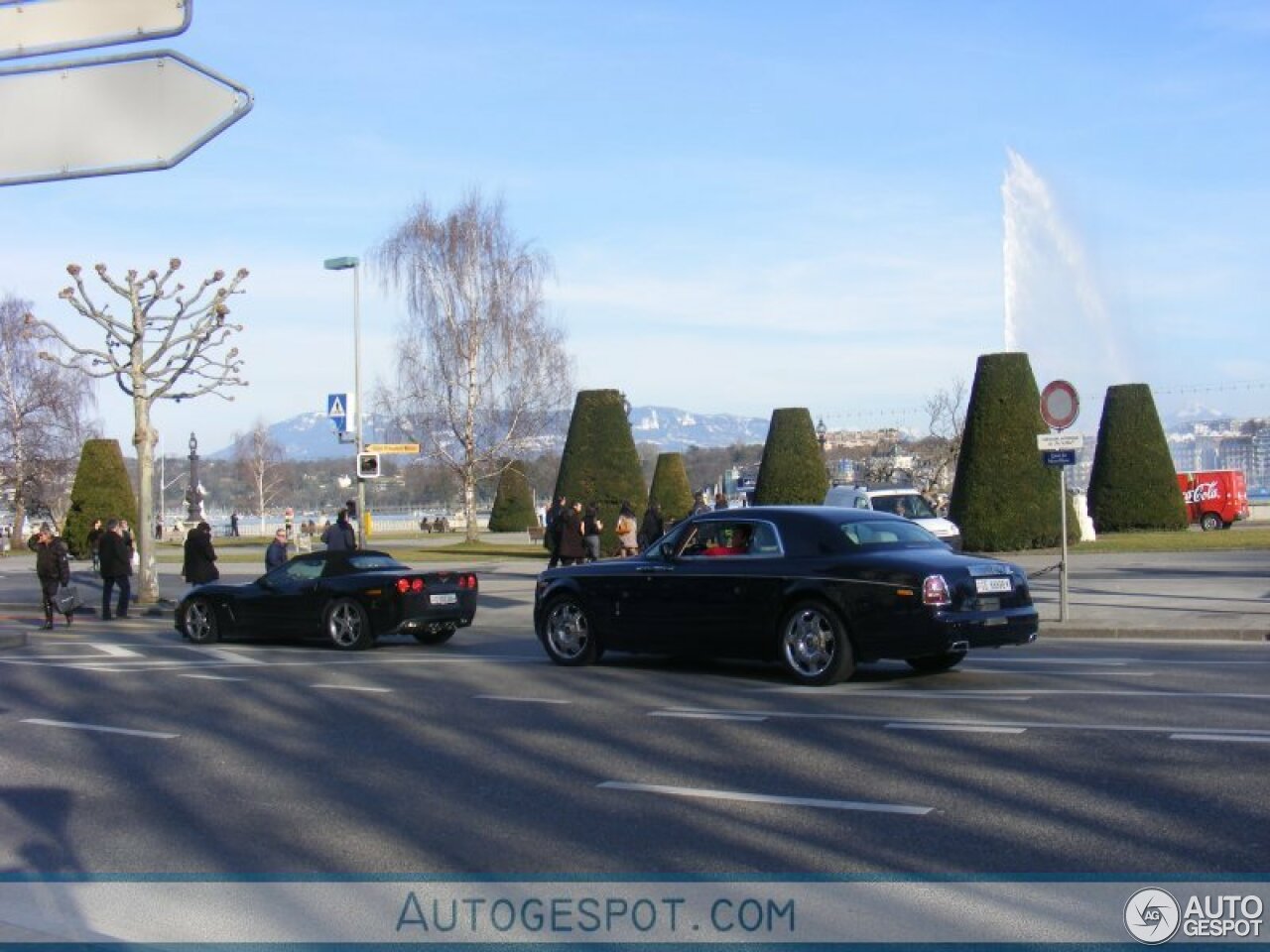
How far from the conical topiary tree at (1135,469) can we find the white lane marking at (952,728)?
3487 centimetres

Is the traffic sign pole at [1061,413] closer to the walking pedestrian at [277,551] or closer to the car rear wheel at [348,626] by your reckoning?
the car rear wheel at [348,626]

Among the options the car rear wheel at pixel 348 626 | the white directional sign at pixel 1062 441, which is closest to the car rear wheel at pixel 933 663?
the white directional sign at pixel 1062 441

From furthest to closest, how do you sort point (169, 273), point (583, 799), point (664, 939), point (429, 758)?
point (169, 273), point (429, 758), point (583, 799), point (664, 939)

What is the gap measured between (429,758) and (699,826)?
10.0 ft

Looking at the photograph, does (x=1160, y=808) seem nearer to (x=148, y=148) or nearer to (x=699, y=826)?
(x=699, y=826)

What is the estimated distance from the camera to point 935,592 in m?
13.0

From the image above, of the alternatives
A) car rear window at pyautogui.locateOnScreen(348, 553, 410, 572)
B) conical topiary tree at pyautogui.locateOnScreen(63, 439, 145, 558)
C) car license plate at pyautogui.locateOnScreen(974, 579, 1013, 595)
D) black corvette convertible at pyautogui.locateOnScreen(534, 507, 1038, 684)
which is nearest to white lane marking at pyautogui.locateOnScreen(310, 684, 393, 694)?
black corvette convertible at pyautogui.locateOnScreen(534, 507, 1038, 684)

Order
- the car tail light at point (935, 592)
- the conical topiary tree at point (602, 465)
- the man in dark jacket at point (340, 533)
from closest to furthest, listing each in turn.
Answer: the car tail light at point (935, 592) < the man in dark jacket at point (340, 533) < the conical topiary tree at point (602, 465)

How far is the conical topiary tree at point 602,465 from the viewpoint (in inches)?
1670

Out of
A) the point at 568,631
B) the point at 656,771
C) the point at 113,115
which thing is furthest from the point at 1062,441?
the point at 113,115

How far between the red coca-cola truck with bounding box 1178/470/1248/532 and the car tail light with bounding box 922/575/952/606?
140ft

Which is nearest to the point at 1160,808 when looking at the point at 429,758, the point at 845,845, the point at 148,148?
the point at 845,845

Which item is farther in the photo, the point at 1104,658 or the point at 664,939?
the point at 1104,658

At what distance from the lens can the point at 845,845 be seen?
7.57 metres
